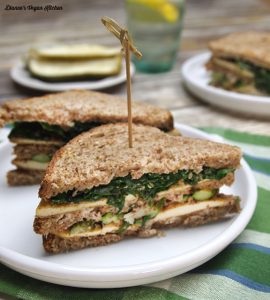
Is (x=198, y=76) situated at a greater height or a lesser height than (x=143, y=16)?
lesser


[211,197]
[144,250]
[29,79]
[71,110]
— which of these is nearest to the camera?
[144,250]

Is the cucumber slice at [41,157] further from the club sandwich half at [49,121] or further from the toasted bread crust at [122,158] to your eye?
the toasted bread crust at [122,158]

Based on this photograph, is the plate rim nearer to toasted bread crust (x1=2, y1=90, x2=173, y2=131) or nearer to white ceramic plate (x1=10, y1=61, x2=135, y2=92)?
white ceramic plate (x1=10, y1=61, x2=135, y2=92)

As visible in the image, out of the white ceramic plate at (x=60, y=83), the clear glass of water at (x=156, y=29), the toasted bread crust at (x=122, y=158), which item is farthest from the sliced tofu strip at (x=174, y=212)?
the clear glass of water at (x=156, y=29)

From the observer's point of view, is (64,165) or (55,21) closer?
(64,165)

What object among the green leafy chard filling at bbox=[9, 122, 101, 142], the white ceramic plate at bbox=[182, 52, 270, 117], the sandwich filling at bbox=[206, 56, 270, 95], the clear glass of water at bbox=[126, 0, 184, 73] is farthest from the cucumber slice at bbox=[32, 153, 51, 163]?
the clear glass of water at bbox=[126, 0, 184, 73]

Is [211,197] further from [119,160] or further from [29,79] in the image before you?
[29,79]

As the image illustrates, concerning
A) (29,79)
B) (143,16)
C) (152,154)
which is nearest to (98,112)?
(152,154)
